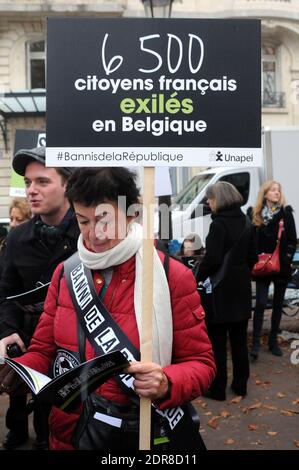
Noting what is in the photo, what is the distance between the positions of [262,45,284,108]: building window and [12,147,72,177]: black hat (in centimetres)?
1873

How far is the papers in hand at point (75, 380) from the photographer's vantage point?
1.71 metres

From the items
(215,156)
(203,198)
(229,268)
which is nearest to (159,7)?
(229,268)

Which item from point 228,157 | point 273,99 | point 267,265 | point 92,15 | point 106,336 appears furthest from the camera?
point 273,99

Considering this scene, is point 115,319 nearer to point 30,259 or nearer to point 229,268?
point 30,259

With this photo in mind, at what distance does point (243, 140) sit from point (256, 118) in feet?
0.30

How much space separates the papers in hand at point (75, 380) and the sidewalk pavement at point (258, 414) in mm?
2389

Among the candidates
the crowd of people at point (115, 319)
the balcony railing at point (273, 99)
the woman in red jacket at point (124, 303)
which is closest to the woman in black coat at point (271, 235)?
the crowd of people at point (115, 319)

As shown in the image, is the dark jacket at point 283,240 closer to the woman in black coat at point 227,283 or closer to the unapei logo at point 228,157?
the woman in black coat at point 227,283

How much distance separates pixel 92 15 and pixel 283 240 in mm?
15847

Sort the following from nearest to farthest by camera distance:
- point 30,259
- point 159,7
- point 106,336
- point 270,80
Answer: point 106,336, point 30,259, point 159,7, point 270,80

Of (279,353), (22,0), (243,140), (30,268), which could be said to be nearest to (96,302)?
(243,140)

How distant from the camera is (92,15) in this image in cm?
1927

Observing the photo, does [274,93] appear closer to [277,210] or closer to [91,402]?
[277,210]

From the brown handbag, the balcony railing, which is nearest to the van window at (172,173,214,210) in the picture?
the brown handbag
